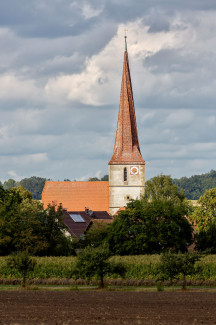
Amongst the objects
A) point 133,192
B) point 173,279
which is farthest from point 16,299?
point 133,192

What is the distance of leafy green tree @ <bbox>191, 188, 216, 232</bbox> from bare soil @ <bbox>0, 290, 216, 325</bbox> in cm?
5264

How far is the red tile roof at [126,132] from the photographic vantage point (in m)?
125

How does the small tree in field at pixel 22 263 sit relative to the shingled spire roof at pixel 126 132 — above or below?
below

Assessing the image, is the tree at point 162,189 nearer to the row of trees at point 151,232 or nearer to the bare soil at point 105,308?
the row of trees at point 151,232

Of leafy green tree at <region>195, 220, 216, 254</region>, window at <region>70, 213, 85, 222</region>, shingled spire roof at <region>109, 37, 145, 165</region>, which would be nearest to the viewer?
leafy green tree at <region>195, 220, 216, 254</region>

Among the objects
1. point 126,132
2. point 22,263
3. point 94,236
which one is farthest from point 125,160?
point 22,263

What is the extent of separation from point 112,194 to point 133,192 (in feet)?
11.6

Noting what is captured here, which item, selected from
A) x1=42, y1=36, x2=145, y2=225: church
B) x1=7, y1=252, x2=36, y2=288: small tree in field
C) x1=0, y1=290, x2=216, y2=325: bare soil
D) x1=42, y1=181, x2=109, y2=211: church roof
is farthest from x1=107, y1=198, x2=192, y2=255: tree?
x1=42, y1=181, x2=109, y2=211: church roof

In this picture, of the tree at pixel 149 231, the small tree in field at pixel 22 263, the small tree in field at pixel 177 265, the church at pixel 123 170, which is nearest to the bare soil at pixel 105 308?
the small tree in field at pixel 177 265

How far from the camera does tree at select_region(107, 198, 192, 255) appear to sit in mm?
73562

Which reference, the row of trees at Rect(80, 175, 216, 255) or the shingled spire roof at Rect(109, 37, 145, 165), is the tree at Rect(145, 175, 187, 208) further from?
the row of trees at Rect(80, 175, 216, 255)

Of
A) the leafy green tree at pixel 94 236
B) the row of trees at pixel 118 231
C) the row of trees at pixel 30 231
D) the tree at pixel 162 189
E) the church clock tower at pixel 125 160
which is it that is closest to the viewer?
the row of trees at pixel 30 231

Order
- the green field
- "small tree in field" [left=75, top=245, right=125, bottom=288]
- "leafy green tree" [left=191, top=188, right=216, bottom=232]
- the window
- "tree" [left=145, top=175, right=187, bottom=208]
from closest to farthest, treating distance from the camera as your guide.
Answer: "small tree in field" [left=75, top=245, right=125, bottom=288] < the green field < "leafy green tree" [left=191, top=188, right=216, bottom=232] < the window < "tree" [left=145, top=175, right=187, bottom=208]

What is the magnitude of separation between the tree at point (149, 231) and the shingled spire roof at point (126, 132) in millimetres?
47668
